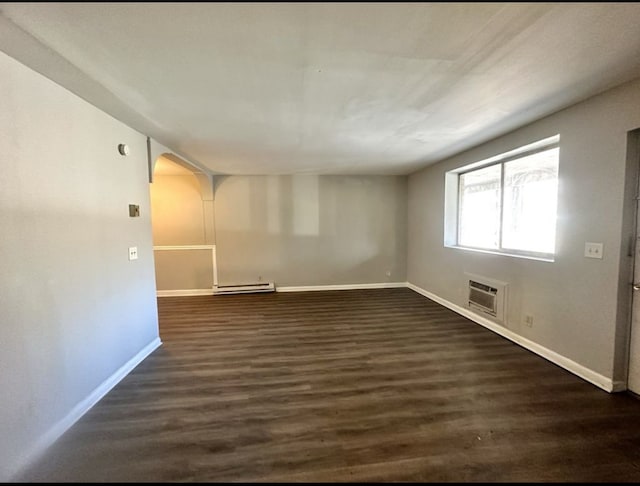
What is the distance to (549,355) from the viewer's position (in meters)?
2.57

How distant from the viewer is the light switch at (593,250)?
2.15 meters

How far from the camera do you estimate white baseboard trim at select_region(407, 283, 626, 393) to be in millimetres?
2094

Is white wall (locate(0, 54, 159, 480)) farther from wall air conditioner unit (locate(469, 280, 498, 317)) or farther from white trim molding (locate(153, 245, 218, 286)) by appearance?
wall air conditioner unit (locate(469, 280, 498, 317))

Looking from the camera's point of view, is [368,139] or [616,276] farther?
[368,139]

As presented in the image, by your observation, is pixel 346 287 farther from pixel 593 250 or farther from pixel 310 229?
pixel 593 250

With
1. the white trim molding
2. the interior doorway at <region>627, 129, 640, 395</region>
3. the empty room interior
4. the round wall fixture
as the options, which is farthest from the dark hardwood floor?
the white trim molding

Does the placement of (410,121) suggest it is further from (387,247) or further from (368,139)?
(387,247)

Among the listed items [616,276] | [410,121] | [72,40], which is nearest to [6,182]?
[72,40]

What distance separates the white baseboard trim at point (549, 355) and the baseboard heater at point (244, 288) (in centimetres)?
328

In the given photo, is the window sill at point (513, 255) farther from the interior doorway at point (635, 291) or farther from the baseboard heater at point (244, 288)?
the baseboard heater at point (244, 288)

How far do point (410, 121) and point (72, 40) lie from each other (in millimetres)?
2429

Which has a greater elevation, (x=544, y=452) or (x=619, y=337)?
(x=619, y=337)

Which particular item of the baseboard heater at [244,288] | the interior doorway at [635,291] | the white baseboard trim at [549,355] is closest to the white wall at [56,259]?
the baseboard heater at [244,288]

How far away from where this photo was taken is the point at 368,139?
3.08 m
